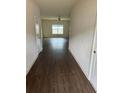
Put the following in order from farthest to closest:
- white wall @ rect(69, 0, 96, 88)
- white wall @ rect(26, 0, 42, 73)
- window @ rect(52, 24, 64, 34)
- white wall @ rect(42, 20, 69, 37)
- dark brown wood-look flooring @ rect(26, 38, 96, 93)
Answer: window @ rect(52, 24, 64, 34) < white wall @ rect(42, 20, 69, 37) < white wall @ rect(26, 0, 42, 73) < white wall @ rect(69, 0, 96, 88) < dark brown wood-look flooring @ rect(26, 38, 96, 93)

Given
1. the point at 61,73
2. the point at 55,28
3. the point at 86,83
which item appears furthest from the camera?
the point at 55,28

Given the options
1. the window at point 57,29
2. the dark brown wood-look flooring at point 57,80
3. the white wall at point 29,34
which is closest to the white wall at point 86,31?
the dark brown wood-look flooring at point 57,80

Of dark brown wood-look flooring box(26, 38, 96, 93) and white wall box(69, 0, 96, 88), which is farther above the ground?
white wall box(69, 0, 96, 88)

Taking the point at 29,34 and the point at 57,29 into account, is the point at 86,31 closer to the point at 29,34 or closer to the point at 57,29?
the point at 29,34

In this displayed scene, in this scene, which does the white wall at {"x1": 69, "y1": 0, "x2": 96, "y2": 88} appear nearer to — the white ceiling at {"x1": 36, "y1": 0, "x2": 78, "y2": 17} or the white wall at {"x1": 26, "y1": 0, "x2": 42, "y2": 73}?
the white ceiling at {"x1": 36, "y1": 0, "x2": 78, "y2": 17}

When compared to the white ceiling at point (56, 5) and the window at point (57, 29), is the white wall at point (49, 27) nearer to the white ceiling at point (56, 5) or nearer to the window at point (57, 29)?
the window at point (57, 29)

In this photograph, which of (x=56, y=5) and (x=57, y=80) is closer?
(x=57, y=80)

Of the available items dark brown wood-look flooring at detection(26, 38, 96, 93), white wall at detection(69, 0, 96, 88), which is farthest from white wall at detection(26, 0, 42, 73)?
white wall at detection(69, 0, 96, 88)

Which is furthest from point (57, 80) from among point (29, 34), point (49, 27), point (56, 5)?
point (49, 27)
